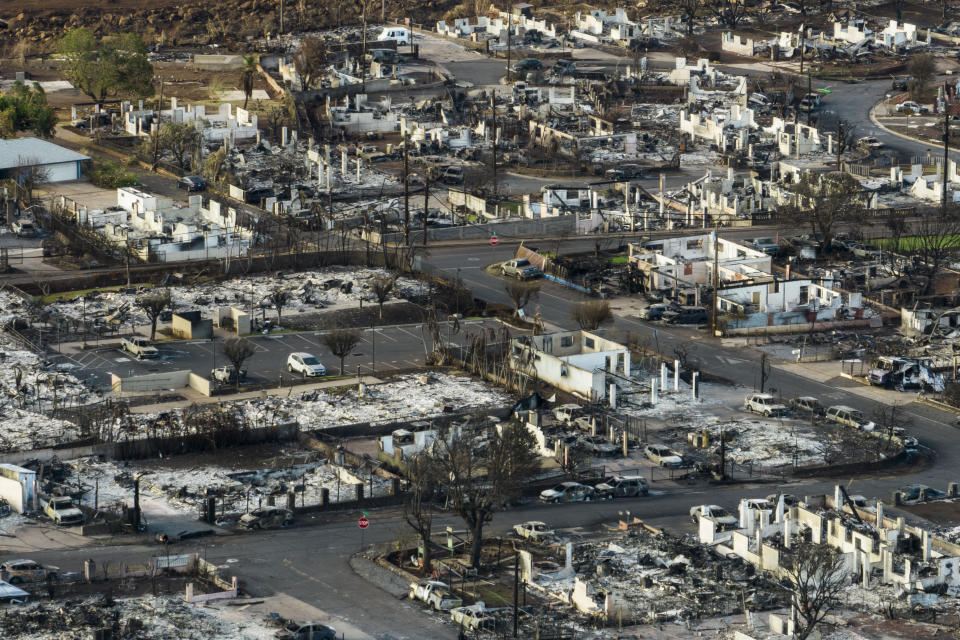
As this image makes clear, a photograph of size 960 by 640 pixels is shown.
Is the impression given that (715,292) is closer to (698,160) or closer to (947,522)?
(947,522)

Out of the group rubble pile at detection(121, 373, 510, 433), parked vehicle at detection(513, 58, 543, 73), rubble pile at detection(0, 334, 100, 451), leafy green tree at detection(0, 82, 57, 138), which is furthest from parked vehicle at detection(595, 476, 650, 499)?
parked vehicle at detection(513, 58, 543, 73)

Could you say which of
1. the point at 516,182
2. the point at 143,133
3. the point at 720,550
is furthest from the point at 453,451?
the point at 143,133

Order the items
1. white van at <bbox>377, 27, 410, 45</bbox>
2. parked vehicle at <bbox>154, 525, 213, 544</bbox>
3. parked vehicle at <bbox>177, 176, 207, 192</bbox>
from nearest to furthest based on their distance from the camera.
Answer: parked vehicle at <bbox>154, 525, 213, 544</bbox>
parked vehicle at <bbox>177, 176, 207, 192</bbox>
white van at <bbox>377, 27, 410, 45</bbox>

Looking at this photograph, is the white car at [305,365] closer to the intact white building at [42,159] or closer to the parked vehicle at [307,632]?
the parked vehicle at [307,632]

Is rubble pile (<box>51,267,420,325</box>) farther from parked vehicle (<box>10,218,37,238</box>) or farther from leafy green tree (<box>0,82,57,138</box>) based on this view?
leafy green tree (<box>0,82,57,138</box>)

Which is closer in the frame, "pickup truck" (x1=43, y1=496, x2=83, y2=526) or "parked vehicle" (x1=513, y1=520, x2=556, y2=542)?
"parked vehicle" (x1=513, y1=520, x2=556, y2=542)
